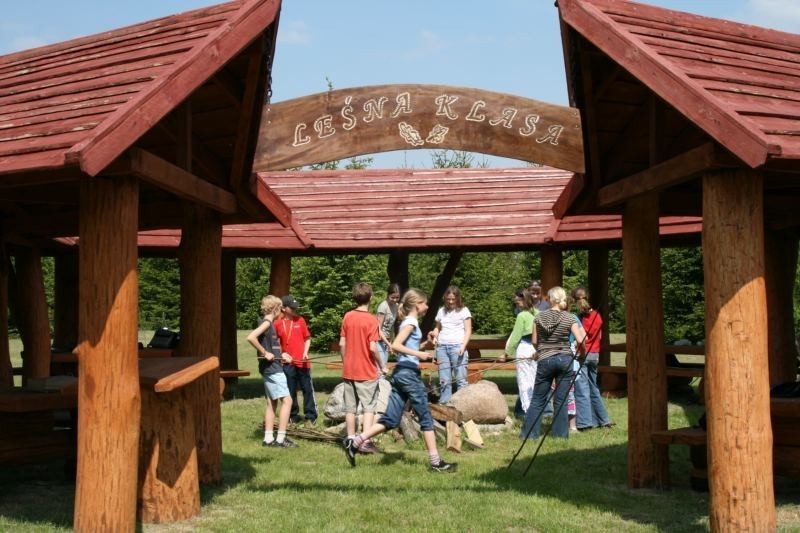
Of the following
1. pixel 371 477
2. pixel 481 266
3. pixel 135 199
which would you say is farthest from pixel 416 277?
pixel 135 199

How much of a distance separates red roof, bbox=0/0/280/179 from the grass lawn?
2660 mm

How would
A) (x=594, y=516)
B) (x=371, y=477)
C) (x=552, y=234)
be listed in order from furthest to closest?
(x=552, y=234)
(x=371, y=477)
(x=594, y=516)

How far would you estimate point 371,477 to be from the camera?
9117 mm

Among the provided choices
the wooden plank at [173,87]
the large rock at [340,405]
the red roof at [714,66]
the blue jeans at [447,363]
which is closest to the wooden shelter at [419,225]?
the blue jeans at [447,363]

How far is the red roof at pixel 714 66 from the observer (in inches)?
243

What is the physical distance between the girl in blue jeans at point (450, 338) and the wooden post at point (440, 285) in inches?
162

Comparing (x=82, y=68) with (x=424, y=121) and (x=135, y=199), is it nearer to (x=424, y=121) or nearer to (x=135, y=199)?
(x=135, y=199)

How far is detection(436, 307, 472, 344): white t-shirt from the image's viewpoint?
13375 millimetres

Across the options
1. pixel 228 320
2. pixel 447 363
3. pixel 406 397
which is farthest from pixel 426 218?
pixel 406 397

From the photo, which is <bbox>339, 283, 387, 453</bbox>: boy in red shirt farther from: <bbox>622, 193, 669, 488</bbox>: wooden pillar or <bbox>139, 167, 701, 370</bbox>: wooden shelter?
<bbox>139, 167, 701, 370</bbox>: wooden shelter

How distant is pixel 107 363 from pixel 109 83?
2.04 m

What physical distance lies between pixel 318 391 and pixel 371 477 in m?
8.53

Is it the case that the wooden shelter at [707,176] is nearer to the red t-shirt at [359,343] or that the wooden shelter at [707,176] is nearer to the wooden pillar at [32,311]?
the red t-shirt at [359,343]

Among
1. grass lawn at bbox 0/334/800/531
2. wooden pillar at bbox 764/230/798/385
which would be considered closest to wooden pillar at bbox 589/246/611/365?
wooden pillar at bbox 764/230/798/385
